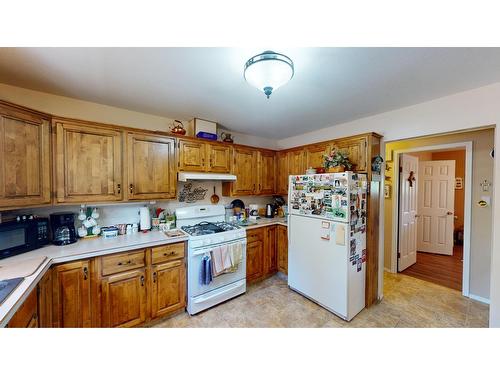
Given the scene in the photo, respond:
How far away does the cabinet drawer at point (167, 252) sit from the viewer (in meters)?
1.93

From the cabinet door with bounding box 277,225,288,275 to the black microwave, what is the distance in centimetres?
261

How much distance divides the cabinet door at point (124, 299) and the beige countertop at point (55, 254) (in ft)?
0.85

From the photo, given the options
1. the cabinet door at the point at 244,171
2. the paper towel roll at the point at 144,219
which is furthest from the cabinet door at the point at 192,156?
the paper towel roll at the point at 144,219

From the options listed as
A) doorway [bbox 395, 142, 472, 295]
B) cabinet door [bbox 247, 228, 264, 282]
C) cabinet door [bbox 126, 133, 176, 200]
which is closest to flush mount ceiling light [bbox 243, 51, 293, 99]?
cabinet door [bbox 126, 133, 176, 200]

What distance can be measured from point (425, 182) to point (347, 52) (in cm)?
409

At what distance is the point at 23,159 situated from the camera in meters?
1.49

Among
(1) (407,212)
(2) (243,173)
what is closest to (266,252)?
(2) (243,173)

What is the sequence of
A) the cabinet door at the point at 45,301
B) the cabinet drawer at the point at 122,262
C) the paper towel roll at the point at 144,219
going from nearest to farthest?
the cabinet door at the point at 45,301 < the cabinet drawer at the point at 122,262 < the paper towel roll at the point at 144,219

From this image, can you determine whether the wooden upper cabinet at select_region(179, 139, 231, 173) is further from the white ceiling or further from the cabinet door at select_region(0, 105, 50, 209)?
the cabinet door at select_region(0, 105, 50, 209)

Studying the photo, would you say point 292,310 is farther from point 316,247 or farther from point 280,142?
point 280,142

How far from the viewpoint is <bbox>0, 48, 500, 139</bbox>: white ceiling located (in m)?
1.28

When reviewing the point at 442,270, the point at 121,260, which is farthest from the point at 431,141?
the point at 121,260

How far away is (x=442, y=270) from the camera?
3197mm

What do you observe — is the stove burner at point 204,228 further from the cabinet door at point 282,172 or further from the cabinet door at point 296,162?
the cabinet door at point 296,162
